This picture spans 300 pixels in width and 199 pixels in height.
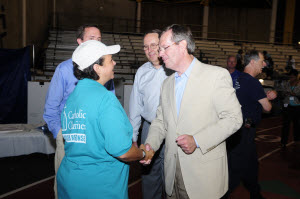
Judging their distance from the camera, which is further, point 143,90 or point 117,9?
point 117,9

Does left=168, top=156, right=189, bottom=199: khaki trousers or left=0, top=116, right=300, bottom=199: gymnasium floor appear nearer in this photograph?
left=168, top=156, right=189, bottom=199: khaki trousers

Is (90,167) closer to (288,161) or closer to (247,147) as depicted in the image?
(247,147)

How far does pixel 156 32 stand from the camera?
2.84 meters

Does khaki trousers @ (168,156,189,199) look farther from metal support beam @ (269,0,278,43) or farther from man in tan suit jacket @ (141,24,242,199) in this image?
metal support beam @ (269,0,278,43)

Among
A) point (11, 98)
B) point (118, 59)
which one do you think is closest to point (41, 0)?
point (118, 59)

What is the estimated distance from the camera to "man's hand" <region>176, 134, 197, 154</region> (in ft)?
5.83

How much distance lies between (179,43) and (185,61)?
140 millimetres

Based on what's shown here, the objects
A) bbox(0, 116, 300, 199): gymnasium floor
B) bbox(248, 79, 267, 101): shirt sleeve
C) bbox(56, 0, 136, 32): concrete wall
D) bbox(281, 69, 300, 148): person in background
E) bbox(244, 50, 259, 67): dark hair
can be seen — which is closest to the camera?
bbox(248, 79, 267, 101): shirt sleeve

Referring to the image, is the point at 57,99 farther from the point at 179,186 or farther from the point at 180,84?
the point at 179,186

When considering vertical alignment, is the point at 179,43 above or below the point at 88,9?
below

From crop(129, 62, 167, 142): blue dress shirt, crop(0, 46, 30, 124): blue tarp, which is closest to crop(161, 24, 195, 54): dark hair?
crop(129, 62, 167, 142): blue dress shirt

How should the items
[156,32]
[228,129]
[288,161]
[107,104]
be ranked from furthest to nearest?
1. [288,161]
2. [156,32]
3. [228,129]
4. [107,104]

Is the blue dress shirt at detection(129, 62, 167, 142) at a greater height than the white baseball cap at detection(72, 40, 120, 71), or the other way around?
the white baseball cap at detection(72, 40, 120, 71)

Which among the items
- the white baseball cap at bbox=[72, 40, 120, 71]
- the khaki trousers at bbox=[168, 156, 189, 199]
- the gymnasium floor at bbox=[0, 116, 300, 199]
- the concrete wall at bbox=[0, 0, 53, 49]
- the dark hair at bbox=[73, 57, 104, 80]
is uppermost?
the concrete wall at bbox=[0, 0, 53, 49]
